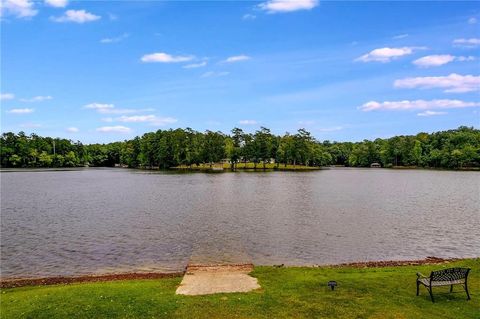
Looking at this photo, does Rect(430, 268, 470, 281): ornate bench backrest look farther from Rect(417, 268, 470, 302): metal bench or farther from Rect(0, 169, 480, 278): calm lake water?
Rect(0, 169, 480, 278): calm lake water

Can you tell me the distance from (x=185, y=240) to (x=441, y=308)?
2225 centimetres

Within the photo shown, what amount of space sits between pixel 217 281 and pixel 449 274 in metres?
9.77

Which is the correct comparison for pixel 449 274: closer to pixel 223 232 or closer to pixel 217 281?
pixel 217 281

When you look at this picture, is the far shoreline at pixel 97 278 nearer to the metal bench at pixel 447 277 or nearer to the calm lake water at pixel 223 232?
the calm lake water at pixel 223 232

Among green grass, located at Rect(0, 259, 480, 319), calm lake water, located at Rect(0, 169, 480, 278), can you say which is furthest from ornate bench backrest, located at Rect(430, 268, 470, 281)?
calm lake water, located at Rect(0, 169, 480, 278)

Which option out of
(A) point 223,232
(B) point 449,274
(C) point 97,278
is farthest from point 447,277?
(A) point 223,232

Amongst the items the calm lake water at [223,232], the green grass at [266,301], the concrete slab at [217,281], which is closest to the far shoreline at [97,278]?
the calm lake water at [223,232]

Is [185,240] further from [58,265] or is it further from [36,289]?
[36,289]

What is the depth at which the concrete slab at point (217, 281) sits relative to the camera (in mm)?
16781

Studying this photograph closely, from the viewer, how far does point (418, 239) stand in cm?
3303

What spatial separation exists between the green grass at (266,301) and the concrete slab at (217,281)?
0.59 m

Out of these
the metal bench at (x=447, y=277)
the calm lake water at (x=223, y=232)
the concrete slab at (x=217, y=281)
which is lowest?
the calm lake water at (x=223, y=232)

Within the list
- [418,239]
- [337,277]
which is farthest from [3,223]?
[418,239]

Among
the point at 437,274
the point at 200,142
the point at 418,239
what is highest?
the point at 200,142
